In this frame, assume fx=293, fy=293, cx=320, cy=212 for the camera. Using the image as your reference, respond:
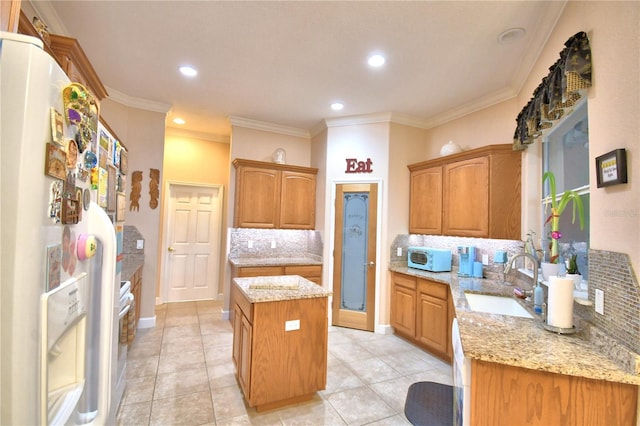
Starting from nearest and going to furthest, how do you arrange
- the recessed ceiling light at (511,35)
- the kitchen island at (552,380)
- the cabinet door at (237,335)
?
the kitchen island at (552,380), the recessed ceiling light at (511,35), the cabinet door at (237,335)

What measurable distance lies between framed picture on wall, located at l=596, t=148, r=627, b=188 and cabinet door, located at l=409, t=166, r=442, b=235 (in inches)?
89.3

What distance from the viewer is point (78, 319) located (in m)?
0.92

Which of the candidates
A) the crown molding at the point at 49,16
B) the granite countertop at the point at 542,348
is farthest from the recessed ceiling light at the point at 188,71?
the granite countertop at the point at 542,348

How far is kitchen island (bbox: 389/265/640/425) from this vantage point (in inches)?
46.5

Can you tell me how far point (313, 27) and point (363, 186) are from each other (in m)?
2.29

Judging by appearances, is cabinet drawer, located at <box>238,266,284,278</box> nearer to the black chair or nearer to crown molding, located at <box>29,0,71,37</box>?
the black chair

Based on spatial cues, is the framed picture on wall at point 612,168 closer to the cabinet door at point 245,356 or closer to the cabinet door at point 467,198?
the cabinet door at point 467,198

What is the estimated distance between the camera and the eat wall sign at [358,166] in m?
4.27

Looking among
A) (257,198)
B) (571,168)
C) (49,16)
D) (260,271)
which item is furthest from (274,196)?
(571,168)

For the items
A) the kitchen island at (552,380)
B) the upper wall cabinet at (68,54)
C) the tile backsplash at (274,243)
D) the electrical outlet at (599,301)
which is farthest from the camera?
the tile backsplash at (274,243)

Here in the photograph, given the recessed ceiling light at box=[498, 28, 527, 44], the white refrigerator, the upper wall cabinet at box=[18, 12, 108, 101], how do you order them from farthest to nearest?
the recessed ceiling light at box=[498, 28, 527, 44], the upper wall cabinet at box=[18, 12, 108, 101], the white refrigerator

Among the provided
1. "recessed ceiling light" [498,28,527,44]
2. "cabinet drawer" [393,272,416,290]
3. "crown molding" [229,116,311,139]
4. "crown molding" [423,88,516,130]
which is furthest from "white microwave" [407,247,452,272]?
"crown molding" [229,116,311,139]

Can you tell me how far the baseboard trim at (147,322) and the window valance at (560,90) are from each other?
4.90 meters

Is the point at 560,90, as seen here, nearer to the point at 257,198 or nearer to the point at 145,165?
the point at 257,198
